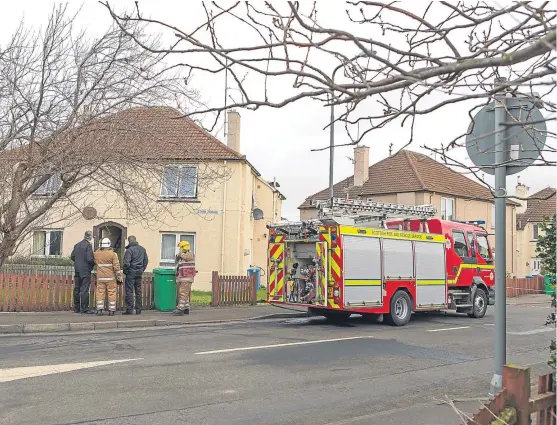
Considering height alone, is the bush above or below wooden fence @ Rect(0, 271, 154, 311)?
above

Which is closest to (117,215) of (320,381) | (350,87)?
(320,381)

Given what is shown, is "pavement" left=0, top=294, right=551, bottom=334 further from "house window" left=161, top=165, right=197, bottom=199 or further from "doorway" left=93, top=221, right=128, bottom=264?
"doorway" left=93, top=221, right=128, bottom=264

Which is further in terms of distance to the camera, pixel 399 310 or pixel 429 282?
pixel 429 282

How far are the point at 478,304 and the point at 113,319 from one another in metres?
10.2

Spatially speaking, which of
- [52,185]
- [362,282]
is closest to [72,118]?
[52,185]

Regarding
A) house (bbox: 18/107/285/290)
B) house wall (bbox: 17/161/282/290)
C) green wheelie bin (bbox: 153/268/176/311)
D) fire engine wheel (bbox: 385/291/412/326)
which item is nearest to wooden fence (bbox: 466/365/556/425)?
fire engine wheel (bbox: 385/291/412/326)

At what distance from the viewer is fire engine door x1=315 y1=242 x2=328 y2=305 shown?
44.9 ft

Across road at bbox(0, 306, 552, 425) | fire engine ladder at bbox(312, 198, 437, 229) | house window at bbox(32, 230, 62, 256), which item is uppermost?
fire engine ladder at bbox(312, 198, 437, 229)

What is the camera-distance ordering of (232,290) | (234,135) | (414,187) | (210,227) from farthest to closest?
(414,187)
(234,135)
(210,227)
(232,290)

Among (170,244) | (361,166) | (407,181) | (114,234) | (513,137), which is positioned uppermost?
(361,166)

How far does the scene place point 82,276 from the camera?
1496 centimetres

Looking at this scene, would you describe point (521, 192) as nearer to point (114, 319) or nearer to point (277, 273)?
point (277, 273)

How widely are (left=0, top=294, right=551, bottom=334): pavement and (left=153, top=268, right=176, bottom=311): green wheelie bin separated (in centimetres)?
29

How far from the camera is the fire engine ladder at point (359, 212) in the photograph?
1436cm
